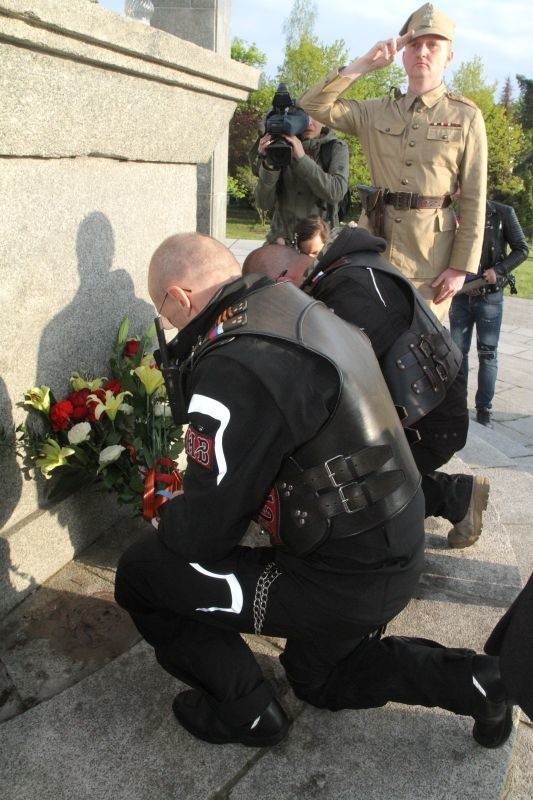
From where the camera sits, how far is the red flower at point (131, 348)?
2.67 meters

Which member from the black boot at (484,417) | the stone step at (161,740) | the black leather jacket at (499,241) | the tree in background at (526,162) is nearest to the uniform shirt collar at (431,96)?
the black leather jacket at (499,241)

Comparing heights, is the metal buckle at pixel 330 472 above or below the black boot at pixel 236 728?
above

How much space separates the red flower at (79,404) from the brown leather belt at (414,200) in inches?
78.5

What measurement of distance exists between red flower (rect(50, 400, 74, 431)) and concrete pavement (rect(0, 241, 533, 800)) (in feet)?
1.72

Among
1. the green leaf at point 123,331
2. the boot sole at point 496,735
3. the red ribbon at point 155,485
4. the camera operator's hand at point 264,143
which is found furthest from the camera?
the camera operator's hand at point 264,143

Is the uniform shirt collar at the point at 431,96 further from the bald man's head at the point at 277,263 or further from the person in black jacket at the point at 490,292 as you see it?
the bald man's head at the point at 277,263

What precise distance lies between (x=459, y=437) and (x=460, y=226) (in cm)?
138

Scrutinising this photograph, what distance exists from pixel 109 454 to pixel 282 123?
231 centimetres

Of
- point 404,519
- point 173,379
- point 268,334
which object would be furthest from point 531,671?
point 173,379

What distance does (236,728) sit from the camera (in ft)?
5.70

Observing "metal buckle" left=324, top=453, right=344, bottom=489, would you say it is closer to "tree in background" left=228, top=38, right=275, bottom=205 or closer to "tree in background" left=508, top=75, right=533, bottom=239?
"tree in background" left=228, top=38, right=275, bottom=205

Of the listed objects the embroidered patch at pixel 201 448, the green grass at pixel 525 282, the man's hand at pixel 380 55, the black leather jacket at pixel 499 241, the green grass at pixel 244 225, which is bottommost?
the green grass at pixel 244 225

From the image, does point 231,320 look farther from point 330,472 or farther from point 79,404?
point 79,404

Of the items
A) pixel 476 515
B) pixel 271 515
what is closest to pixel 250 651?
pixel 271 515
